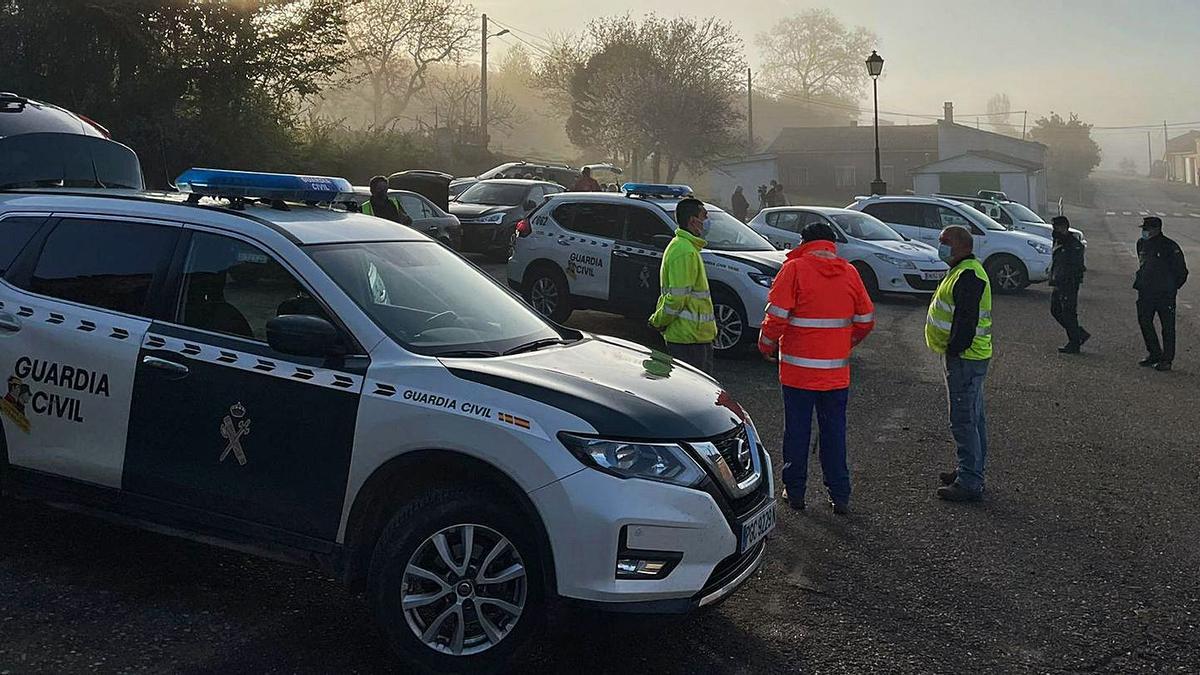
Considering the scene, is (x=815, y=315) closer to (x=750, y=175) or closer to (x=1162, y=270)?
(x=1162, y=270)

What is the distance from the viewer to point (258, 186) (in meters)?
5.27

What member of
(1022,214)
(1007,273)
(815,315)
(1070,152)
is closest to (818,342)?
(815,315)

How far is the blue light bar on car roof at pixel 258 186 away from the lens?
525cm

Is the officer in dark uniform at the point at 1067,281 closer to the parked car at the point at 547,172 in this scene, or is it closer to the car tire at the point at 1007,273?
the car tire at the point at 1007,273

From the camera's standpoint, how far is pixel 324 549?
452 cm

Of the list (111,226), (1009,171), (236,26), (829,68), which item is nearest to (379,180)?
(111,226)

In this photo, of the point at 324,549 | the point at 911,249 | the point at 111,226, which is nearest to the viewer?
the point at 324,549

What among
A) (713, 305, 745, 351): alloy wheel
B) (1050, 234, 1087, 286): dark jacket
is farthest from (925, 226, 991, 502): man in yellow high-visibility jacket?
(1050, 234, 1087, 286): dark jacket

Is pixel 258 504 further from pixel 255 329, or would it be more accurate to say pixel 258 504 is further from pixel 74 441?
Result: pixel 74 441

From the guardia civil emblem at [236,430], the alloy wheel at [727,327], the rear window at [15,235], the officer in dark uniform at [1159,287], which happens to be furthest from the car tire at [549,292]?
the guardia civil emblem at [236,430]

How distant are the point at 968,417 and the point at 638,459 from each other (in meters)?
3.72

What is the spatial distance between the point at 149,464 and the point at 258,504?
608 mm

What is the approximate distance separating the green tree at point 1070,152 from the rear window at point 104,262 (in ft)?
324

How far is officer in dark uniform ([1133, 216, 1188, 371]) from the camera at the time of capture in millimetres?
12750
